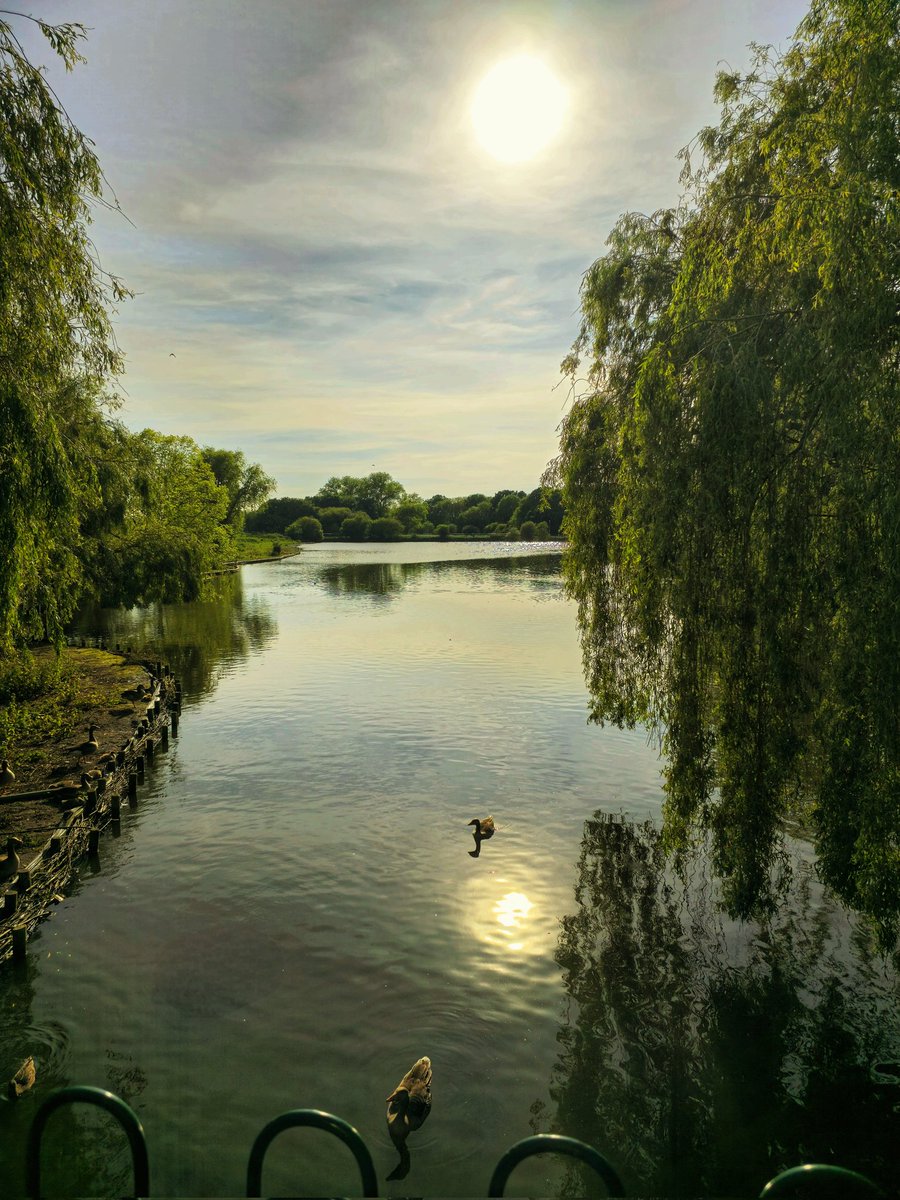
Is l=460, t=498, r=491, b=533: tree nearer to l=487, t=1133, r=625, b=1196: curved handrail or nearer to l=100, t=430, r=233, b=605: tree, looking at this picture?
l=100, t=430, r=233, b=605: tree

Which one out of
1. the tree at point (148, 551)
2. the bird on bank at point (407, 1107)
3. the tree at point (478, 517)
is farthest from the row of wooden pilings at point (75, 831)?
the tree at point (478, 517)

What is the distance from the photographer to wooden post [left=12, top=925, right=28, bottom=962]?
1164 cm

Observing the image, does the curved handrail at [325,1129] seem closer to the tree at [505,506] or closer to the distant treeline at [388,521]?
the distant treeline at [388,521]

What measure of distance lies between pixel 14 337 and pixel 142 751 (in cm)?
1322

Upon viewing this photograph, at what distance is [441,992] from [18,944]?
6.44 m

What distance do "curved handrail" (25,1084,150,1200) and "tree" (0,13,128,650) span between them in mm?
9471

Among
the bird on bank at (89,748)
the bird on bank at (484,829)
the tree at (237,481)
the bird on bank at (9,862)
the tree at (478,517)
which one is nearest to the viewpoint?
the bird on bank at (9,862)

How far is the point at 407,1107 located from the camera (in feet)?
27.9

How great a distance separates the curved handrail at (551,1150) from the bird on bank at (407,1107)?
5073mm

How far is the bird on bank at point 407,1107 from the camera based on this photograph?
8281mm

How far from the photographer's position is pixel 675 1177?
7953 mm

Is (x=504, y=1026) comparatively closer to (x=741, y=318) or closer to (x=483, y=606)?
(x=741, y=318)

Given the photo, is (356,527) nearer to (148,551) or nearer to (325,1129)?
(148,551)

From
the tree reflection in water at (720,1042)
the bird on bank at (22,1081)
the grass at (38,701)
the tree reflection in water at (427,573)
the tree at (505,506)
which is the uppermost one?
the tree at (505,506)
